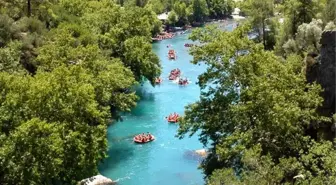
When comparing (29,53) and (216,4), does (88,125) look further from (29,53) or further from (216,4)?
(216,4)

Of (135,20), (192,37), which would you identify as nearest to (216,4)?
(135,20)

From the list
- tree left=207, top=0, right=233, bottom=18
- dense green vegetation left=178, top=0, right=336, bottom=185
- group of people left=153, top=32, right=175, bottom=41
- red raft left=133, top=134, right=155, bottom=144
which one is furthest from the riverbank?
tree left=207, top=0, right=233, bottom=18

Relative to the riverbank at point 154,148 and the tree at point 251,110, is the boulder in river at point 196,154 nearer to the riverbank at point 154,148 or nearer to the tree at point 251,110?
the riverbank at point 154,148

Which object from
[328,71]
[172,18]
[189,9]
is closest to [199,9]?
[189,9]

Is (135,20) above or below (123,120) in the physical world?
above

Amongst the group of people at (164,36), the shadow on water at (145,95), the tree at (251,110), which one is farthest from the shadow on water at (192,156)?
the group of people at (164,36)

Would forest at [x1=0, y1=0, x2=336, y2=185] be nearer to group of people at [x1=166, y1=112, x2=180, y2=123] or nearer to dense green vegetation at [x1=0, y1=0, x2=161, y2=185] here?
dense green vegetation at [x1=0, y1=0, x2=161, y2=185]

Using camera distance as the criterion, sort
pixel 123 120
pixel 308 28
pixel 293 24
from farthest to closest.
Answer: pixel 293 24, pixel 123 120, pixel 308 28
